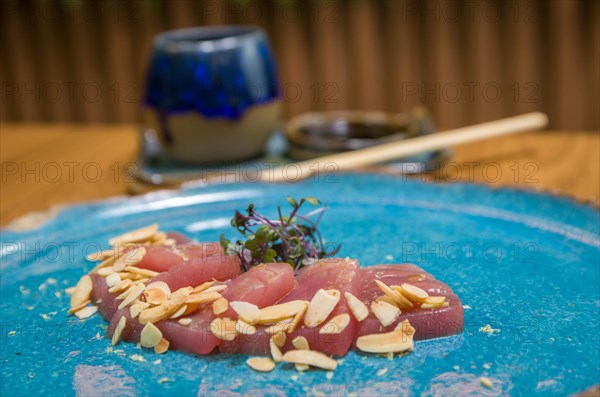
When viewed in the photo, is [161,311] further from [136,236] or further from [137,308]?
[136,236]

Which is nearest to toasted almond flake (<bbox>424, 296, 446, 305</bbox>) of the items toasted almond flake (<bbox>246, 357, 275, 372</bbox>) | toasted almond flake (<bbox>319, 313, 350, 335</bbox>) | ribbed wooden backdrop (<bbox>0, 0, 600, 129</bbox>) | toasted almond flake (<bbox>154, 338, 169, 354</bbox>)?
toasted almond flake (<bbox>319, 313, 350, 335</bbox>)

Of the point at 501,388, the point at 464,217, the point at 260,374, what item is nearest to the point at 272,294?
the point at 260,374

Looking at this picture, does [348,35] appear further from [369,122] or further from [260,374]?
[260,374]

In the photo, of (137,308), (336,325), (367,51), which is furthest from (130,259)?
(367,51)

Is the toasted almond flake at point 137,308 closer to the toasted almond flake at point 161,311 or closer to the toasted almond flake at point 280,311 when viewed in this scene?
the toasted almond flake at point 161,311

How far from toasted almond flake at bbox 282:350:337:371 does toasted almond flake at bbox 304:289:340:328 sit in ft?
0.12

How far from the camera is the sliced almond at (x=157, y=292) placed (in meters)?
0.96

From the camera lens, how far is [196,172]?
1.69m

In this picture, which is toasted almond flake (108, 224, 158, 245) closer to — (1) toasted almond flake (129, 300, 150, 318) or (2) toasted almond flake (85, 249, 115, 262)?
(2) toasted almond flake (85, 249, 115, 262)

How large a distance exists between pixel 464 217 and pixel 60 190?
968mm

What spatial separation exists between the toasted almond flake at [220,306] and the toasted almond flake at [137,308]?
0.30 ft

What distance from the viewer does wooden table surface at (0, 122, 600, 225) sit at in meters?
1.67

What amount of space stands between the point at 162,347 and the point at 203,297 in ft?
0.26

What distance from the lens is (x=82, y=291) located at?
3.51 feet
